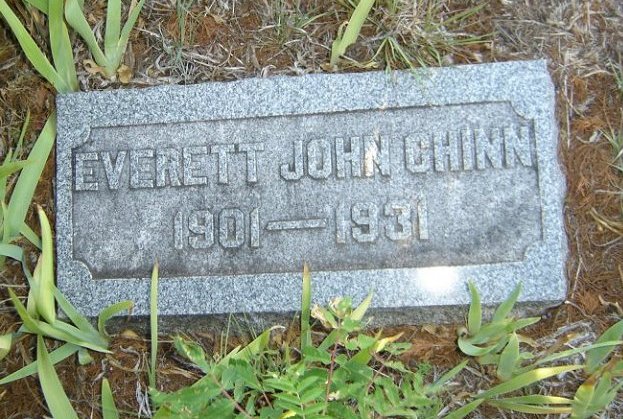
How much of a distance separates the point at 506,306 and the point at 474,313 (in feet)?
0.31

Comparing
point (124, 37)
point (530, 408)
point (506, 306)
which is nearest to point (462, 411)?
point (530, 408)

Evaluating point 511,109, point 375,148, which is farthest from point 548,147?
point 375,148

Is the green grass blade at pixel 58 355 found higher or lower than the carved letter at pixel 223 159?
lower

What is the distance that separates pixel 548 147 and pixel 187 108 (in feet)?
3.84

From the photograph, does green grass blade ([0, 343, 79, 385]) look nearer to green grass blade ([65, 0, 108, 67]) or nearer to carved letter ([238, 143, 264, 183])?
carved letter ([238, 143, 264, 183])

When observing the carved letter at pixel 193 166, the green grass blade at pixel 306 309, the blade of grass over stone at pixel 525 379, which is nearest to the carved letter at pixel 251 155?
the carved letter at pixel 193 166

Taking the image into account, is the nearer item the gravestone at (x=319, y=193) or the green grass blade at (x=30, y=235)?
the gravestone at (x=319, y=193)

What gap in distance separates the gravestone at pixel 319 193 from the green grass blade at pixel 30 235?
8 cm

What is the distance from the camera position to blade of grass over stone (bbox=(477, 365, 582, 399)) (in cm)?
177

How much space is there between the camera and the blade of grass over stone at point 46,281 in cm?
190

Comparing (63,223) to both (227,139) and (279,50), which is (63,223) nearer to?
(227,139)

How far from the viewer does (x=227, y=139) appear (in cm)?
211

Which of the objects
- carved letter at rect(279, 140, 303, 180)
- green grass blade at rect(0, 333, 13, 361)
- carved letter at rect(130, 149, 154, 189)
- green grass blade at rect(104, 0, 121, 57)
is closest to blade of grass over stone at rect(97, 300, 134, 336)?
green grass blade at rect(0, 333, 13, 361)

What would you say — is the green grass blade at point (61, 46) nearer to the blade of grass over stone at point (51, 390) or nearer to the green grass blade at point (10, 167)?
the green grass blade at point (10, 167)
